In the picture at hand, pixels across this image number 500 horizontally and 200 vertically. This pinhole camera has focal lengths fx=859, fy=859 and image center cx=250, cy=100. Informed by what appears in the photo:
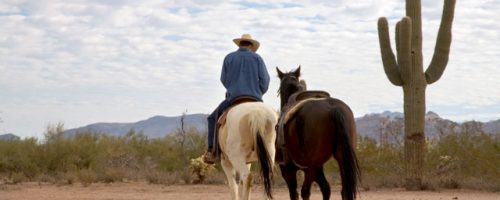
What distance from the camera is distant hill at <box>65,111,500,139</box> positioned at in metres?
23.8

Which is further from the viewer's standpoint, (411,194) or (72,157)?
(72,157)

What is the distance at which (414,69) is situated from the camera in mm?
18703

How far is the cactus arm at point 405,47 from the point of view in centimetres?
1802

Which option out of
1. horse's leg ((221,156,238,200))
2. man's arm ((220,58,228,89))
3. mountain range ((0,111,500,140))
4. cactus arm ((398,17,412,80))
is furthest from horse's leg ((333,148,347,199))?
mountain range ((0,111,500,140))

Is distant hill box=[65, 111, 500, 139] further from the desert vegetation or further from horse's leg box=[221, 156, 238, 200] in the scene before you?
horse's leg box=[221, 156, 238, 200]

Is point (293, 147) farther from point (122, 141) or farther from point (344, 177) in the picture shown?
point (122, 141)

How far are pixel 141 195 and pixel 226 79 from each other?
21.7 feet

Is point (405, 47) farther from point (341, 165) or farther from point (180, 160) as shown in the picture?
point (180, 160)

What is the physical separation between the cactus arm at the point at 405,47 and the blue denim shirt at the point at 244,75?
6.82m

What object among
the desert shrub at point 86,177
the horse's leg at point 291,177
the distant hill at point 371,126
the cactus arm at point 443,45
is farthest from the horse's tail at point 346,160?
the distant hill at point 371,126

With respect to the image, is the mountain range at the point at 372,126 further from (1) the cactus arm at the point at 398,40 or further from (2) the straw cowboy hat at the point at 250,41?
(2) the straw cowboy hat at the point at 250,41

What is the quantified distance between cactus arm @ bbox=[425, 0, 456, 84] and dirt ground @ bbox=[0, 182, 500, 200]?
2.64 meters

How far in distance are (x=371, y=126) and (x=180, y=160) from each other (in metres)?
85.5

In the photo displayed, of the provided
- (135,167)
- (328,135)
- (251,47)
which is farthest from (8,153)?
(328,135)
